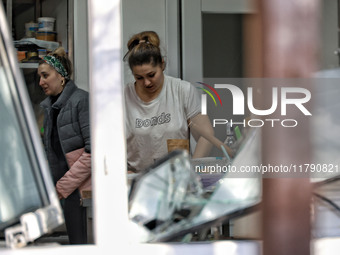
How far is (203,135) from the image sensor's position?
400cm

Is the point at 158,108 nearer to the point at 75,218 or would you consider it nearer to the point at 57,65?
the point at 57,65

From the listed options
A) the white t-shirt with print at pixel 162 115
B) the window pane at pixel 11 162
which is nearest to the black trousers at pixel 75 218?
the window pane at pixel 11 162

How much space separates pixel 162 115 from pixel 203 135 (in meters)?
0.29

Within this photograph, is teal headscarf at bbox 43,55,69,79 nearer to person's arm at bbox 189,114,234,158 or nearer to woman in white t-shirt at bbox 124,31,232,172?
woman in white t-shirt at bbox 124,31,232,172

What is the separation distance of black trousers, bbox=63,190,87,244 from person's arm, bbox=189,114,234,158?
0.72m

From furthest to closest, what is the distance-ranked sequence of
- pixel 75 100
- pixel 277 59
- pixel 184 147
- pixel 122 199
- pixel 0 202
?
pixel 75 100, pixel 184 147, pixel 0 202, pixel 122 199, pixel 277 59

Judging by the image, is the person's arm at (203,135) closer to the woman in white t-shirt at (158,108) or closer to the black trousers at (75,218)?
the woman in white t-shirt at (158,108)

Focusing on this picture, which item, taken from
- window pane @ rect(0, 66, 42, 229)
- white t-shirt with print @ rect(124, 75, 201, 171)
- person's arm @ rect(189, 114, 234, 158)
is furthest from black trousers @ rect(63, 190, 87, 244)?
person's arm @ rect(189, 114, 234, 158)

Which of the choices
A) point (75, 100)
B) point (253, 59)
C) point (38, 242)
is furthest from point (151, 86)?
point (253, 59)

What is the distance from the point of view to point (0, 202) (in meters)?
3.24

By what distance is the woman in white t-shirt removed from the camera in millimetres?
3990

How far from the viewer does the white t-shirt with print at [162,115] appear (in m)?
3.97

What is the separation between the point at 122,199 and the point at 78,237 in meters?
0.53

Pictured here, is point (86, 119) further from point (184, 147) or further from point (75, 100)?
point (184, 147)
